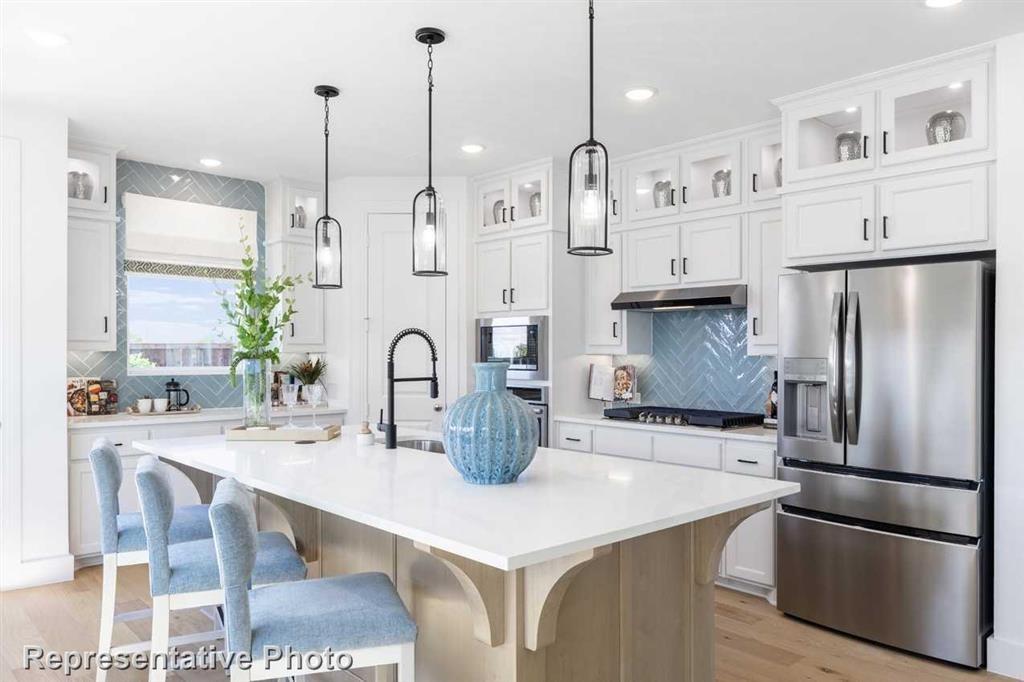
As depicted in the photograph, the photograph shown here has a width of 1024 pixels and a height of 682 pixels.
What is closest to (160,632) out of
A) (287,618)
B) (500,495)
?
(287,618)

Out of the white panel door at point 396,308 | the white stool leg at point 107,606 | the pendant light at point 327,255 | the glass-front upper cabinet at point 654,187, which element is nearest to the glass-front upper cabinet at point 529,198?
the glass-front upper cabinet at point 654,187

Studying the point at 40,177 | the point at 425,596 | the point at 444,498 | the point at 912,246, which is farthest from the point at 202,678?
the point at 912,246

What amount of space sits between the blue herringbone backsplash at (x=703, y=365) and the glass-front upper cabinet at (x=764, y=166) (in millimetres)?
764

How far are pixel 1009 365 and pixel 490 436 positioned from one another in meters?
2.32

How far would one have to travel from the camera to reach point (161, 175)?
5.31 meters

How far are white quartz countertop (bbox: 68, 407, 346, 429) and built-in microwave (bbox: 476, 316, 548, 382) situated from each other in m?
1.20

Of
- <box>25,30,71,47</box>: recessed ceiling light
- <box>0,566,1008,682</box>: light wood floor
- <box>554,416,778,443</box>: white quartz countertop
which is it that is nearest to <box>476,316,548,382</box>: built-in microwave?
<box>554,416,778,443</box>: white quartz countertop

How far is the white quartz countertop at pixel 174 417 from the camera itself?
4.41 metres

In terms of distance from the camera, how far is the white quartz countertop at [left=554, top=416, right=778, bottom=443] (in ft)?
12.7

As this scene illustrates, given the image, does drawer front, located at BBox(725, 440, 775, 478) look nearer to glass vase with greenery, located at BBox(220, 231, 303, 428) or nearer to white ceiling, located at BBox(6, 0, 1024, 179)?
white ceiling, located at BBox(6, 0, 1024, 179)

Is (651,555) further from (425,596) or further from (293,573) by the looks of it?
(293,573)

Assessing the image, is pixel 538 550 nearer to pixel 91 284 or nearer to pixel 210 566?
pixel 210 566

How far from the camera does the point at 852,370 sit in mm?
3326

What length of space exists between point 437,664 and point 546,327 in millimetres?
3109
